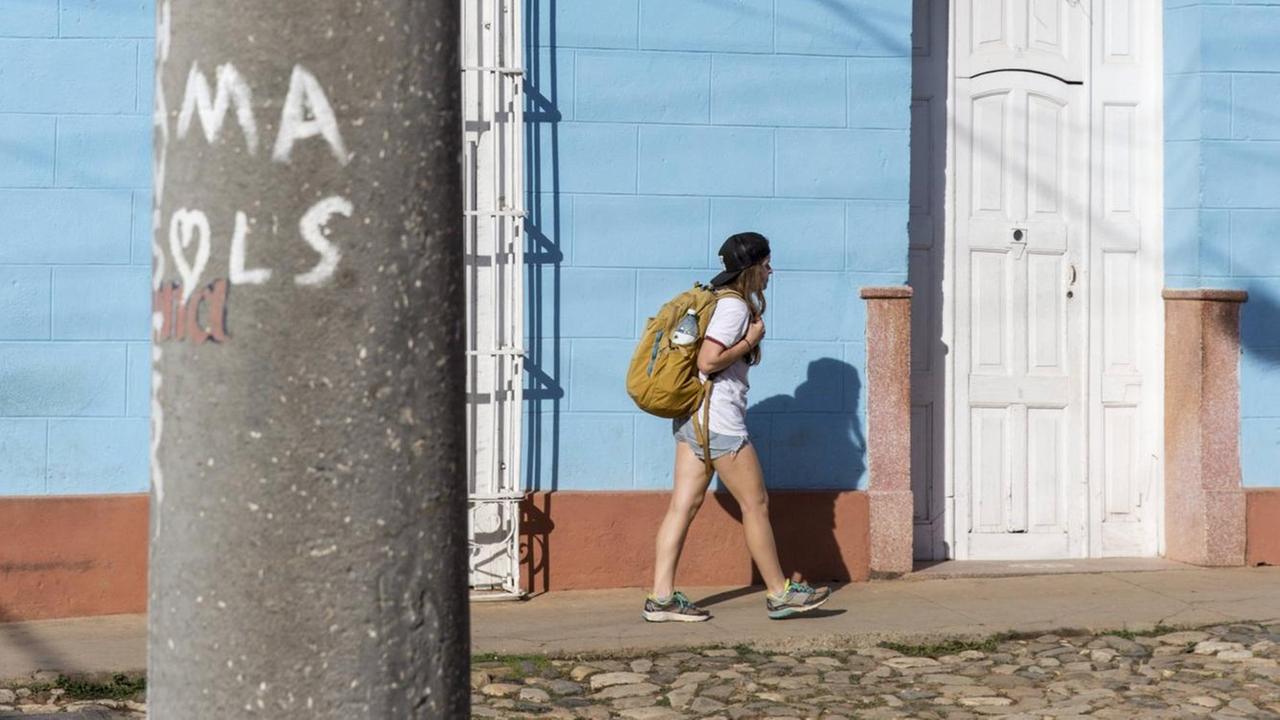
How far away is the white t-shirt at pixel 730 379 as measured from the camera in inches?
280

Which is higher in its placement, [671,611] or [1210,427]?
[1210,427]

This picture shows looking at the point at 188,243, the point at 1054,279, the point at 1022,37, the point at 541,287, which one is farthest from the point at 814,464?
the point at 188,243

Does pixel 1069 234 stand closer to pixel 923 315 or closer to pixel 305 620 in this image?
pixel 923 315

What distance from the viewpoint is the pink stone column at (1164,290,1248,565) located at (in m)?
8.55

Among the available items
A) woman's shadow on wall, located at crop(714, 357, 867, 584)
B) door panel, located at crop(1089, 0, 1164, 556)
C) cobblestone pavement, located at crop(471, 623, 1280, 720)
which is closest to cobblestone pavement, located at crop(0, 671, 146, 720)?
cobblestone pavement, located at crop(471, 623, 1280, 720)

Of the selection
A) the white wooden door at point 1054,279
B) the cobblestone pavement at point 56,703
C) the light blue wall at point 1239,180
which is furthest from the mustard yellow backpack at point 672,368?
the light blue wall at point 1239,180

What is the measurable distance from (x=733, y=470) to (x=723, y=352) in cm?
52

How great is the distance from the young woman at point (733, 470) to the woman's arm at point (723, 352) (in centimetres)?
3

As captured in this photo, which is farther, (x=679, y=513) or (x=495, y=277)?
(x=495, y=277)

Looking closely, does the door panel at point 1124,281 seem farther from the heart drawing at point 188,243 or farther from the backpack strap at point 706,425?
the heart drawing at point 188,243

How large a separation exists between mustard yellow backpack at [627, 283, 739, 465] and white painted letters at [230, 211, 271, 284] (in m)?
5.30

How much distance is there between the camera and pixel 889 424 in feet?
27.0

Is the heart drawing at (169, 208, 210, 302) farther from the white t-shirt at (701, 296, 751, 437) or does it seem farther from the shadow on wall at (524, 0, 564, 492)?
the shadow on wall at (524, 0, 564, 492)

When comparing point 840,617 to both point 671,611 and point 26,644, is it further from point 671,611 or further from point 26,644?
point 26,644
